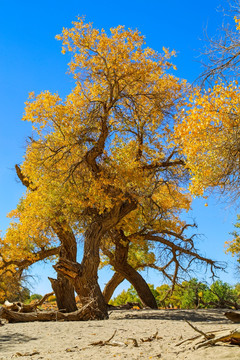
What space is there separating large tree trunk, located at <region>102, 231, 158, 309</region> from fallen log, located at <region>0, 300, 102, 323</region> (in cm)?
480

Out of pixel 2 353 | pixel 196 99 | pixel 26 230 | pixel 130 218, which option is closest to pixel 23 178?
pixel 26 230

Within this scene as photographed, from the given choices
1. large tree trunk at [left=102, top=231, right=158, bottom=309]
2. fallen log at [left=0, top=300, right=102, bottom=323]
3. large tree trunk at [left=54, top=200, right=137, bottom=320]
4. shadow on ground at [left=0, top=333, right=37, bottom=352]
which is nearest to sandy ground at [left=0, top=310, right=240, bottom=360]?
shadow on ground at [left=0, top=333, right=37, bottom=352]

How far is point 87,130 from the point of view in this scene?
37.8 ft

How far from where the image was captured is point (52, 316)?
11.1m

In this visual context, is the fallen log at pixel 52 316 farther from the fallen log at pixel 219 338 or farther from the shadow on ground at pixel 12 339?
the fallen log at pixel 219 338

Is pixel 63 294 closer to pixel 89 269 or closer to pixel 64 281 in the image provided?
pixel 64 281

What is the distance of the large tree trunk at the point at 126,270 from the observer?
15.9 meters

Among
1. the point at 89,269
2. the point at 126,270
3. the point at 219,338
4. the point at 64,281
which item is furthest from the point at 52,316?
the point at 219,338

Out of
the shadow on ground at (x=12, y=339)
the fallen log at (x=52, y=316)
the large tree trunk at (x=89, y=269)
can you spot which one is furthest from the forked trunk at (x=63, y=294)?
the shadow on ground at (x=12, y=339)

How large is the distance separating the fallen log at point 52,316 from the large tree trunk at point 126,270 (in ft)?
15.7

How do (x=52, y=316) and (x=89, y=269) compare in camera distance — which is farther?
(x=89, y=269)

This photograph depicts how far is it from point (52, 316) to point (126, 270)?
18.0 feet

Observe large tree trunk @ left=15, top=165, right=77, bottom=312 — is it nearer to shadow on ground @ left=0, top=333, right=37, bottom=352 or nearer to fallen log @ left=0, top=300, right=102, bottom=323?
fallen log @ left=0, top=300, right=102, bottom=323

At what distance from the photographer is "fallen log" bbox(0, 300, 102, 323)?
10.9 metres
